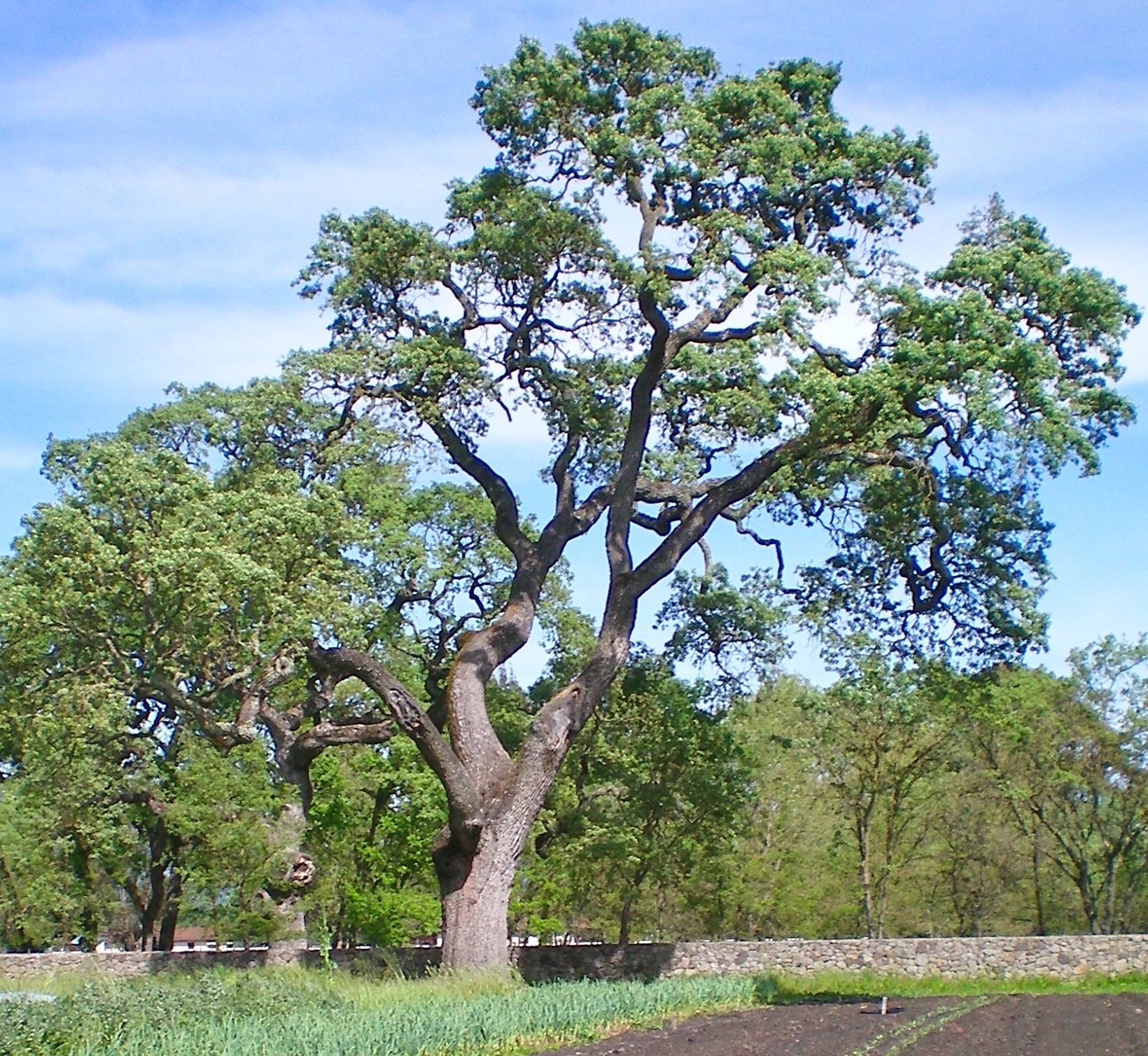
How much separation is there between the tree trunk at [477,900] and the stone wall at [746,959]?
189 inches

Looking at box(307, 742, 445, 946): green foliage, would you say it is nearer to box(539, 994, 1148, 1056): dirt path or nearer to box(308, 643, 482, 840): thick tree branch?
box(308, 643, 482, 840): thick tree branch

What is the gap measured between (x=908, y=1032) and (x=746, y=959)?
34.4ft

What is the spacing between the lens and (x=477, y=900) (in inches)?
645

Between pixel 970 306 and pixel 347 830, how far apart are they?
2028cm

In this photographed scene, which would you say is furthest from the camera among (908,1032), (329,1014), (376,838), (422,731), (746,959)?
(376,838)

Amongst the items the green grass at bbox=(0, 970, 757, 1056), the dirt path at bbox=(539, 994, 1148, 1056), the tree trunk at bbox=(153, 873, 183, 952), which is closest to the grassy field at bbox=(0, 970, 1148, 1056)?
the green grass at bbox=(0, 970, 757, 1056)

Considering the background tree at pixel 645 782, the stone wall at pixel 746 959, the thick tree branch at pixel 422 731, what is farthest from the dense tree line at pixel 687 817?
the thick tree branch at pixel 422 731

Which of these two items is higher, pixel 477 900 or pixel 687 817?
pixel 687 817

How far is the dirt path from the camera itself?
38.2ft

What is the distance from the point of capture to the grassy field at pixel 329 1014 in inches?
356

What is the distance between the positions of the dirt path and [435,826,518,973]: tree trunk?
2919 millimetres

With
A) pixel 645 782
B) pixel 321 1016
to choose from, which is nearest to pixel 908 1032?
pixel 321 1016

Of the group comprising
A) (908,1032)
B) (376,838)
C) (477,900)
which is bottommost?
(908,1032)

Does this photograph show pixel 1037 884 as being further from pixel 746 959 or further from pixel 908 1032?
pixel 908 1032
